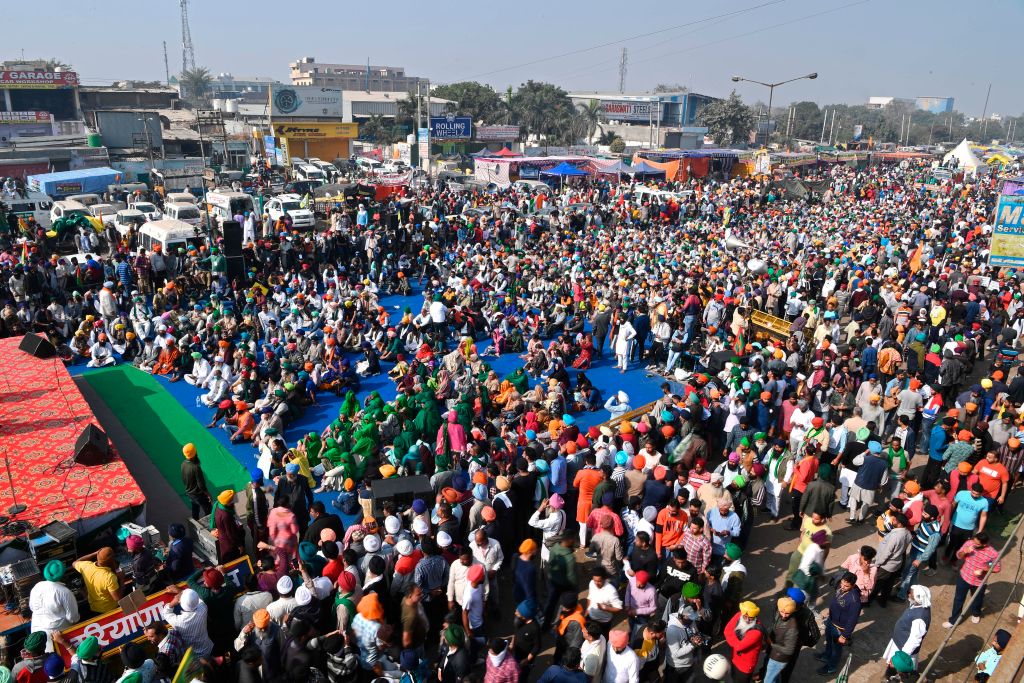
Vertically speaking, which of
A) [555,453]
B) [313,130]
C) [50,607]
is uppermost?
[313,130]

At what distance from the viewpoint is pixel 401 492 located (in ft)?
24.7

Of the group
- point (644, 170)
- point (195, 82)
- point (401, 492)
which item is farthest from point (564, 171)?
point (195, 82)

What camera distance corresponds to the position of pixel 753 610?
5383mm

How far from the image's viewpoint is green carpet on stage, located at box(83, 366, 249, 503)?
10.1m

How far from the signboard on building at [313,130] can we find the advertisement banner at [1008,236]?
137ft

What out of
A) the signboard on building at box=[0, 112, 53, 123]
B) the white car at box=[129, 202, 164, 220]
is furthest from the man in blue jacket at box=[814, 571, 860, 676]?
the signboard on building at box=[0, 112, 53, 123]

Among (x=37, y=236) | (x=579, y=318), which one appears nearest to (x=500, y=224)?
(x=579, y=318)

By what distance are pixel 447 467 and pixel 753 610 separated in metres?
3.96

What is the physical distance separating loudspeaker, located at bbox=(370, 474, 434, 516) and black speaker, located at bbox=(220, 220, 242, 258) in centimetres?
1172

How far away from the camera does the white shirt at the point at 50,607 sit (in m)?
5.84

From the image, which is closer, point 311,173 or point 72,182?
point 72,182

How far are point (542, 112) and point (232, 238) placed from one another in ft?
185

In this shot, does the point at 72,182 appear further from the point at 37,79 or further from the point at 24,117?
the point at 37,79

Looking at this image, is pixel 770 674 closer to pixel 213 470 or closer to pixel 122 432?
pixel 213 470
